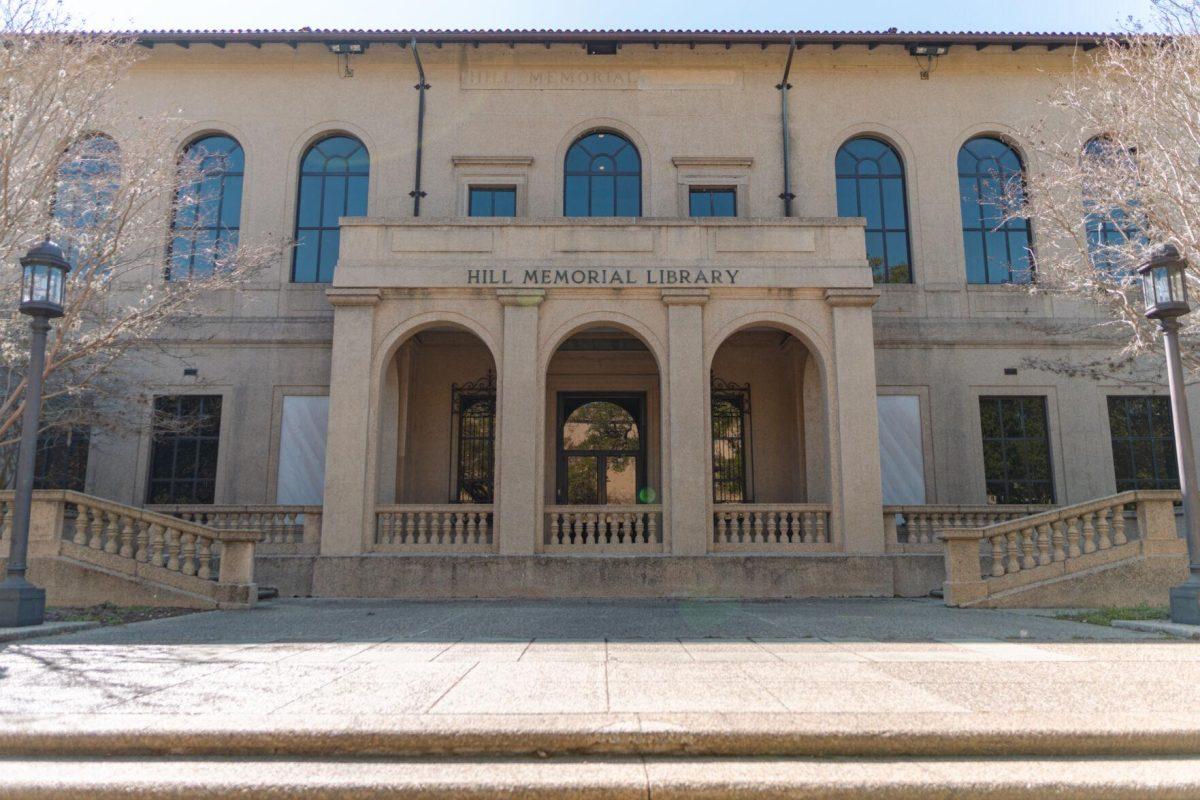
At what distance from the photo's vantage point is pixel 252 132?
1858 cm

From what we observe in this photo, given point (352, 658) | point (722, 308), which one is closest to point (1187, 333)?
point (722, 308)

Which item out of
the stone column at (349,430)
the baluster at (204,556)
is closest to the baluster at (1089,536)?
the stone column at (349,430)

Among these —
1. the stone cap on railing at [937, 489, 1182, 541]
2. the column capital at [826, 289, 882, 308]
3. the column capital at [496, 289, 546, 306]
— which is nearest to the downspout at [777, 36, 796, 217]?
the column capital at [826, 289, 882, 308]

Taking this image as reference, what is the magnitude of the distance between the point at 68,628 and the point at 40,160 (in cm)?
769

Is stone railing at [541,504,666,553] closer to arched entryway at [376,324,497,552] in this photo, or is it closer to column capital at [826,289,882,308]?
arched entryway at [376,324,497,552]

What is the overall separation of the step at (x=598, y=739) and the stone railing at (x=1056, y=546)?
307 inches

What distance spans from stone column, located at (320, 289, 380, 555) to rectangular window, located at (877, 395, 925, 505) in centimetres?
1047

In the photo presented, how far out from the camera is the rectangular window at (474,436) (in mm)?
17656

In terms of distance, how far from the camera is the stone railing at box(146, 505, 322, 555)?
14422 millimetres

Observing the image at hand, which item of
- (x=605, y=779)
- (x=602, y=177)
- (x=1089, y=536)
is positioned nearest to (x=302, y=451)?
(x=602, y=177)

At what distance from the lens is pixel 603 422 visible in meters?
17.9

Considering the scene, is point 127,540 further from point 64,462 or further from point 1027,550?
point 1027,550

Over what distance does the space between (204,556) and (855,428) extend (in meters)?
11.0

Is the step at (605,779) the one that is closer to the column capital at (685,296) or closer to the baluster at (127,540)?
the baluster at (127,540)
